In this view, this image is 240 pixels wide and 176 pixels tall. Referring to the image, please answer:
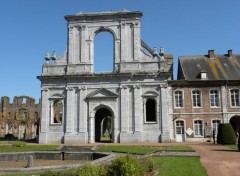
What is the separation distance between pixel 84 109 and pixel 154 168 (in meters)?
18.4

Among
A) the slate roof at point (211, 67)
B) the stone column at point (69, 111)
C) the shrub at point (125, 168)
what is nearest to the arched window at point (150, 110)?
the slate roof at point (211, 67)

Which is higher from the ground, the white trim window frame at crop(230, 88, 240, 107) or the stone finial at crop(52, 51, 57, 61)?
the stone finial at crop(52, 51, 57, 61)

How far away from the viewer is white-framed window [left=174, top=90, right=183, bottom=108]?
2967 centimetres

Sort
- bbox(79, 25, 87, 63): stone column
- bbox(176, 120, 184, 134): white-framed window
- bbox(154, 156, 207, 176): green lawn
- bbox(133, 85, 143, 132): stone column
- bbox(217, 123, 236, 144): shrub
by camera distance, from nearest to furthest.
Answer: bbox(154, 156, 207, 176): green lawn → bbox(217, 123, 236, 144): shrub → bbox(133, 85, 143, 132): stone column → bbox(176, 120, 184, 134): white-framed window → bbox(79, 25, 87, 63): stone column

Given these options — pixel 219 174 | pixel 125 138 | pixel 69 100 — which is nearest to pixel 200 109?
pixel 125 138

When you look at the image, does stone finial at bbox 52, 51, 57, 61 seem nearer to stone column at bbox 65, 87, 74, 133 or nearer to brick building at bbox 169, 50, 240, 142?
stone column at bbox 65, 87, 74, 133

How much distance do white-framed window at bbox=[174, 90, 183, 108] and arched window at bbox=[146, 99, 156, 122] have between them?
225cm

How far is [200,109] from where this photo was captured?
29297 mm

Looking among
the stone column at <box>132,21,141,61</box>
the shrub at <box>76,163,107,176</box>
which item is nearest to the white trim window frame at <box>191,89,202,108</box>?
the stone column at <box>132,21,141,61</box>

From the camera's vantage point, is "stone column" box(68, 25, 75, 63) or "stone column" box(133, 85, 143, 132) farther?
"stone column" box(68, 25, 75, 63)

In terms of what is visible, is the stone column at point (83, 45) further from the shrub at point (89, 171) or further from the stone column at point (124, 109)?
the shrub at point (89, 171)

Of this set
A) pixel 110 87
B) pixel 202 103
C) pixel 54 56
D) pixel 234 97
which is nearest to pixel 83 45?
pixel 54 56

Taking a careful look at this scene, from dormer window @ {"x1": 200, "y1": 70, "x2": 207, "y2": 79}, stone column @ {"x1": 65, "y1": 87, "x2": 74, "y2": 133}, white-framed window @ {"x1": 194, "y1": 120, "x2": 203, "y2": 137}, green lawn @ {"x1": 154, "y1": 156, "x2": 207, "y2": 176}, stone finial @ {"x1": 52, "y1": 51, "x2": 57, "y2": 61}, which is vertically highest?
stone finial @ {"x1": 52, "y1": 51, "x2": 57, "y2": 61}

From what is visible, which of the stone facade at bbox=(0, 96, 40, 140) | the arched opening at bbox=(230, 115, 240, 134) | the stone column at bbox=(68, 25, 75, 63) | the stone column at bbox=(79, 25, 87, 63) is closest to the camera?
the stone column at bbox=(79, 25, 87, 63)
